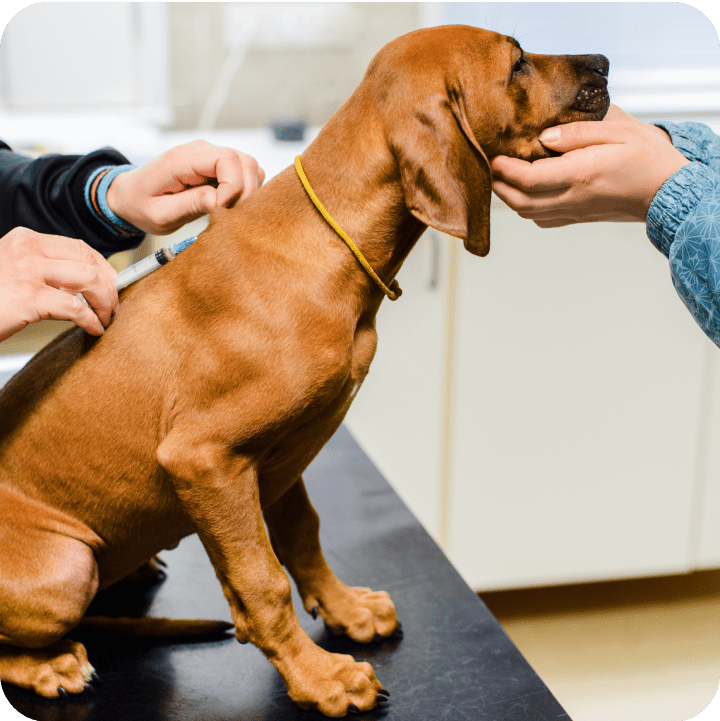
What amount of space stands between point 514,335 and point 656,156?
1230 millimetres

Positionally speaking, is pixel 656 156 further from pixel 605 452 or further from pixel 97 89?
pixel 97 89

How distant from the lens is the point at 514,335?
7.28 ft

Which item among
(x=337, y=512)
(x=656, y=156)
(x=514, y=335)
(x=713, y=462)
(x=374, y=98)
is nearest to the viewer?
(x=374, y=98)

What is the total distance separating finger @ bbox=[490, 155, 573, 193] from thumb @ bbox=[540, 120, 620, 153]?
0.02 meters

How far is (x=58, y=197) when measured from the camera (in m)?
1.25

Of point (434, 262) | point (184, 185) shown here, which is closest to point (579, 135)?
point (184, 185)

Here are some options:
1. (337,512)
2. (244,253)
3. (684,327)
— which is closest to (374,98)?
(244,253)

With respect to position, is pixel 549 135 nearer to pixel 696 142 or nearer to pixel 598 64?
pixel 598 64

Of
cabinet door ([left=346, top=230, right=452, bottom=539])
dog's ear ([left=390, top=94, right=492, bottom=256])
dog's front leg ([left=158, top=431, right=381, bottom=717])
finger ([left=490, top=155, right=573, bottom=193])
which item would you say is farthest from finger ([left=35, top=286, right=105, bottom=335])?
cabinet door ([left=346, top=230, right=452, bottom=539])

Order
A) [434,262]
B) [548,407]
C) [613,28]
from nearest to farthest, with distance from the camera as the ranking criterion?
[434,262], [548,407], [613,28]

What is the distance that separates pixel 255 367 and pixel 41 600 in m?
0.38

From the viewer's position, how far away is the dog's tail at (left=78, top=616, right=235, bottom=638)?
1062 mm

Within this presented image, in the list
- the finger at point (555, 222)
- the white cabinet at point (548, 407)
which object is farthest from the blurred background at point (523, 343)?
the finger at point (555, 222)

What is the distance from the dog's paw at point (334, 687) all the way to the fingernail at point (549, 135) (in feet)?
2.22
